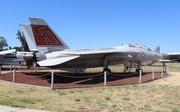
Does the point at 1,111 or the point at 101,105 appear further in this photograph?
the point at 101,105

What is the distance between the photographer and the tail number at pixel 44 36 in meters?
17.2

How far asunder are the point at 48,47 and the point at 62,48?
4.06 feet

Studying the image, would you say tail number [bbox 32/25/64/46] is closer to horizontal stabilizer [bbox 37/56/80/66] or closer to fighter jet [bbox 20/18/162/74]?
fighter jet [bbox 20/18/162/74]

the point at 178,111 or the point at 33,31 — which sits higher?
the point at 33,31

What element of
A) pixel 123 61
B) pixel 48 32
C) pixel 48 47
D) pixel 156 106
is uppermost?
pixel 48 32

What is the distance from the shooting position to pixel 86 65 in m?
17.8

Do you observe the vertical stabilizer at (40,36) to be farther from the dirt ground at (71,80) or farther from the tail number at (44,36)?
the dirt ground at (71,80)

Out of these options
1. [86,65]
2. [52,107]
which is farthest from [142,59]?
[52,107]

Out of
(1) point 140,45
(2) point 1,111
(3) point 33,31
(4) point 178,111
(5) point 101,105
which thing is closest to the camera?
(2) point 1,111

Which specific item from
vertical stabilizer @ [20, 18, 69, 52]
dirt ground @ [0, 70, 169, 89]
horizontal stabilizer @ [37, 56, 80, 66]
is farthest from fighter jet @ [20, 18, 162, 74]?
dirt ground @ [0, 70, 169, 89]

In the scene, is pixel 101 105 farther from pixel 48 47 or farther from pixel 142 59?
pixel 142 59

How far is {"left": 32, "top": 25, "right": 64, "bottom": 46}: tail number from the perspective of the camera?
56.5 ft

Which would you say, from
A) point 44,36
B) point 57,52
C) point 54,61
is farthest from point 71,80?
point 44,36

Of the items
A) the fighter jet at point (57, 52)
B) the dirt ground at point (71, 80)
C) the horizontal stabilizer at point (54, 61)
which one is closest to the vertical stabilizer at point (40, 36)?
the fighter jet at point (57, 52)
